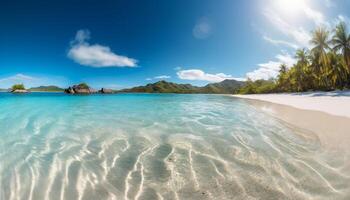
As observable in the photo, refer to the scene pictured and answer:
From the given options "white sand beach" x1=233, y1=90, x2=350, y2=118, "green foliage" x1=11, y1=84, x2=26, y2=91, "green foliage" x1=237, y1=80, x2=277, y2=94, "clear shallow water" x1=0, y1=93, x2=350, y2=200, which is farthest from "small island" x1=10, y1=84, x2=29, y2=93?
"clear shallow water" x1=0, y1=93, x2=350, y2=200

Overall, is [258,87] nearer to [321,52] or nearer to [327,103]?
[321,52]

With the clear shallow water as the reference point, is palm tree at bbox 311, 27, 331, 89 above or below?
above

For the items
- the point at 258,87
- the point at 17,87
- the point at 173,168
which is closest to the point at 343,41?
the point at 173,168

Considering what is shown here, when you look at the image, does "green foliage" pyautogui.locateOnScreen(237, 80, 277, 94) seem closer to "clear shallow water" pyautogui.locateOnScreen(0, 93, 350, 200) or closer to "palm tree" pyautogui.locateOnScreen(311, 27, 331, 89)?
"palm tree" pyautogui.locateOnScreen(311, 27, 331, 89)

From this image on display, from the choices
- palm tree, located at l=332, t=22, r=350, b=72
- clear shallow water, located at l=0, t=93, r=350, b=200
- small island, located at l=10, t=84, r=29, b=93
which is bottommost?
clear shallow water, located at l=0, t=93, r=350, b=200

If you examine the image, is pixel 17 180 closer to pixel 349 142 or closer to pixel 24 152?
pixel 24 152

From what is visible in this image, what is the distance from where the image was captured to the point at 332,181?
8.85ft

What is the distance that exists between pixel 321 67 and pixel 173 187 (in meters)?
44.7

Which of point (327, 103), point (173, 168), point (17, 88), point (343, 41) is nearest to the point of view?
point (173, 168)

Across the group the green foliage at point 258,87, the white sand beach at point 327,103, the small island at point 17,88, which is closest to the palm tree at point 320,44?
the white sand beach at point 327,103

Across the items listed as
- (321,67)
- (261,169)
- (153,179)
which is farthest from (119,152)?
(321,67)

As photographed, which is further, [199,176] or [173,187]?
[199,176]

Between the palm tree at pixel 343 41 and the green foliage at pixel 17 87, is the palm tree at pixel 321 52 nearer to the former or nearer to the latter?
the palm tree at pixel 343 41

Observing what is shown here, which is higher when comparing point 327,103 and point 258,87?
point 258,87
